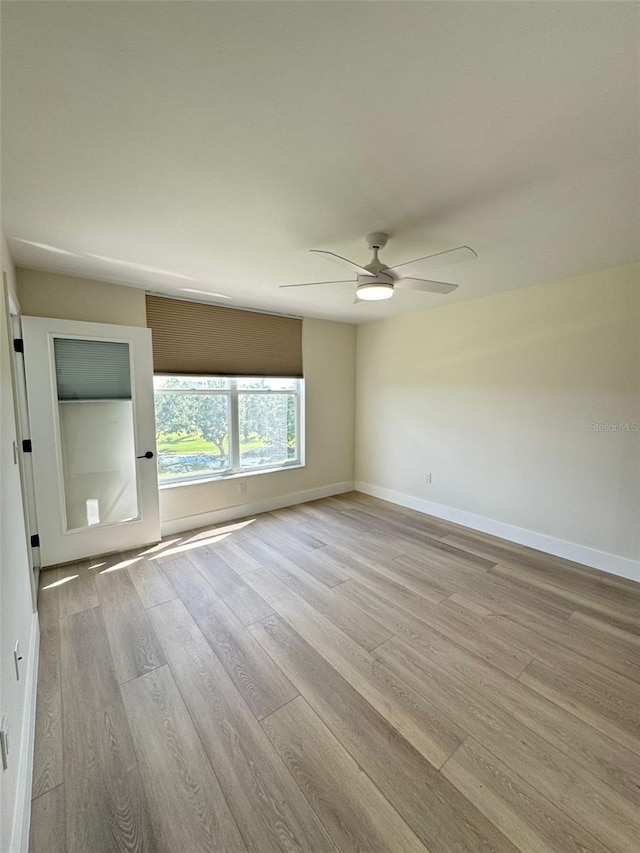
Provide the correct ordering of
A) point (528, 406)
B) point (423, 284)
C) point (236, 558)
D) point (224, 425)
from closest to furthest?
point (423, 284), point (236, 558), point (528, 406), point (224, 425)

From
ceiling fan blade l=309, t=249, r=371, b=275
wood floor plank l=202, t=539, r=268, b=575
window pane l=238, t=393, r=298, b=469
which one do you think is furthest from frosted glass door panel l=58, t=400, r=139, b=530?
ceiling fan blade l=309, t=249, r=371, b=275

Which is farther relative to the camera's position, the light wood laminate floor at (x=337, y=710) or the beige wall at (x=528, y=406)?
the beige wall at (x=528, y=406)

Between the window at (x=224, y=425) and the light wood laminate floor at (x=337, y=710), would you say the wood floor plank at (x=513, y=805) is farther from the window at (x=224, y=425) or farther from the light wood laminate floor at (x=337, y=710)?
the window at (x=224, y=425)

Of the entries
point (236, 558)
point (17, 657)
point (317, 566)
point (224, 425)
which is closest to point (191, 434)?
point (224, 425)

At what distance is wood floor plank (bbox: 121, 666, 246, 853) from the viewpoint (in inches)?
45.1

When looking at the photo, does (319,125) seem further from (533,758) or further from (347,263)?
(533,758)

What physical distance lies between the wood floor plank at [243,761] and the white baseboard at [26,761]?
1.91 feet

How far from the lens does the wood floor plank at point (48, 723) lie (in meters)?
1.33

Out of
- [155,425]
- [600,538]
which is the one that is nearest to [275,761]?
[155,425]

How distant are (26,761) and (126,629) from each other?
2.77ft

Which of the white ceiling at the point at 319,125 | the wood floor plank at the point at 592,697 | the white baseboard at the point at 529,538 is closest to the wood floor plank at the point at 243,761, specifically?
the wood floor plank at the point at 592,697

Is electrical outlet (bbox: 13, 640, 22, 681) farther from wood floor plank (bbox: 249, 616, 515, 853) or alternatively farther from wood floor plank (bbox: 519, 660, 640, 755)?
wood floor plank (bbox: 519, 660, 640, 755)

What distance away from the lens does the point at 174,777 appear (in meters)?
1.33
